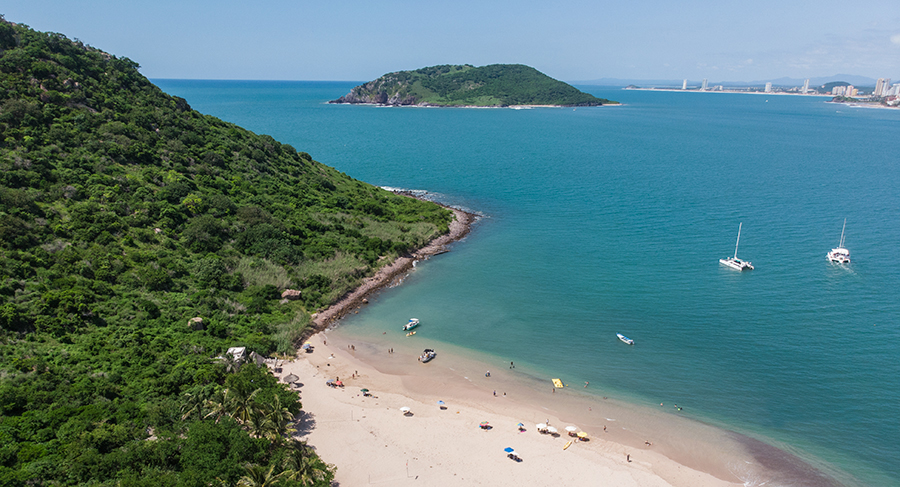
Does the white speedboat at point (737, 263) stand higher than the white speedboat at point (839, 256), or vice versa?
the white speedboat at point (839, 256)

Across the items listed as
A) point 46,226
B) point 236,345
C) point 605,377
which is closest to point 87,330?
point 236,345

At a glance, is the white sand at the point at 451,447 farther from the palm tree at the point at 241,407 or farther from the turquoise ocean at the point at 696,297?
the turquoise ocean at the point at 696,297

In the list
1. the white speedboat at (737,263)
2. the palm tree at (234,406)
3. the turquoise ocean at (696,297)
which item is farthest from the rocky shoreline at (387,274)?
the white speedboat at (737,263)

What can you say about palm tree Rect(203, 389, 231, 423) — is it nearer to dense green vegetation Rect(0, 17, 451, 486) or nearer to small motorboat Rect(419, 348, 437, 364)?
dense green vegetation Rect(0, 17, 451, 486)

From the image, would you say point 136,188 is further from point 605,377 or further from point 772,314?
point 772,314

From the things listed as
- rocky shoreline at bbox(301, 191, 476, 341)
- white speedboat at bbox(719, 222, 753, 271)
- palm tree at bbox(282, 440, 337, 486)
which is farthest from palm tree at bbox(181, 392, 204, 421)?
white speedboat at bbox(719, 222, 753, 271)
